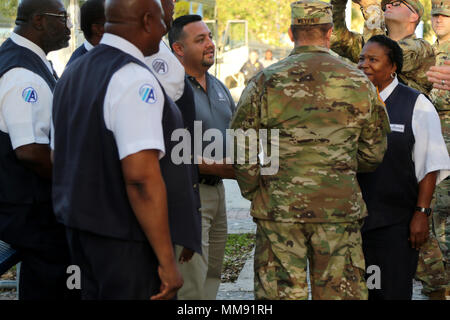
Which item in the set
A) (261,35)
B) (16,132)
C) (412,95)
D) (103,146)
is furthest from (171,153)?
(261,35)

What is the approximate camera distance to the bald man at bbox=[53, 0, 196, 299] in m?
2.68

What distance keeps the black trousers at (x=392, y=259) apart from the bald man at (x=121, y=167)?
1.77 meters

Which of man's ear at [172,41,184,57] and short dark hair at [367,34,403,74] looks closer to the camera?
short dark hair at [367,34,403,74]

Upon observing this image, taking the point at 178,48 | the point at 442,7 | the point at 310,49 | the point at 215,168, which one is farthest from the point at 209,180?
the point at 442,7

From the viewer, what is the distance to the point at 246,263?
635cm

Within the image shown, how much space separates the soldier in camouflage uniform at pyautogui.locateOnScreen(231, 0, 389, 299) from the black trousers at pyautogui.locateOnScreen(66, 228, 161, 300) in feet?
3.37

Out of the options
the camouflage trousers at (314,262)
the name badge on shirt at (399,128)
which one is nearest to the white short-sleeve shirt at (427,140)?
the name badge on shirt at (399,128)

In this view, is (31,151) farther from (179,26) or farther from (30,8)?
(179,26)

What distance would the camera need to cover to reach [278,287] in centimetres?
369

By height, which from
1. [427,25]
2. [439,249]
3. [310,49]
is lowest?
[439,249]

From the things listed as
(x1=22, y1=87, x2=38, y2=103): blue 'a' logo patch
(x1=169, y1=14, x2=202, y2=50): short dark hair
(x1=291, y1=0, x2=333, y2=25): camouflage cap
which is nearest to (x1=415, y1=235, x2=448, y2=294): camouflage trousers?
(x1=291, y1=0, x2=333, y2=25): camouflage cap

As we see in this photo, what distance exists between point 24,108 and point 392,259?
2.40 metres

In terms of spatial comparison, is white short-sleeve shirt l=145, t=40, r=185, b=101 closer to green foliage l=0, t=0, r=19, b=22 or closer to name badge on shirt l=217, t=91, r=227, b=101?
name badge on shirt l=217, t=91, r=227, b=101

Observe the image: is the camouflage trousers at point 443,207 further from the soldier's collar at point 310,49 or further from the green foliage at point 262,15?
the green foliage at point 262,15
